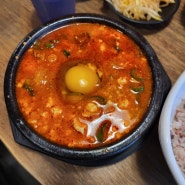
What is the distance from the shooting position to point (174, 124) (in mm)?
1560

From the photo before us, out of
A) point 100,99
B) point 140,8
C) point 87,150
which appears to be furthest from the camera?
point 140,8

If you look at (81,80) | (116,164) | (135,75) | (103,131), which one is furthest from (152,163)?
(81,80)

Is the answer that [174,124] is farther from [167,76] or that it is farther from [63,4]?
[63,4]

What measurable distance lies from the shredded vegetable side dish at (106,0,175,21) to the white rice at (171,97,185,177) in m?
0.71

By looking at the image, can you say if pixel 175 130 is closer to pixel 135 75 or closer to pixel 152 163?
pixel 152 163

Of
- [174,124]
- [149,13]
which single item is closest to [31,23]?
[149,13]

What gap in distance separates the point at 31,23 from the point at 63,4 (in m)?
0.30

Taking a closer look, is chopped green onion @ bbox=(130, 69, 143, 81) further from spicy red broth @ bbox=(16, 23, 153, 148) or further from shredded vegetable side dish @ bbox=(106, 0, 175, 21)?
shredded vegetable side dish @ bbox=(106, 0, 175, 21)

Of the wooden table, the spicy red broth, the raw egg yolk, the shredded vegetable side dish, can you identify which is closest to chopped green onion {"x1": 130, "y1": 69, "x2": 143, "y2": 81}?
the spicy red broth

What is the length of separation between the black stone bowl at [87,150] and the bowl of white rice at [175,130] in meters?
0.09

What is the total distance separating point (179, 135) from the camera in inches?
60.7

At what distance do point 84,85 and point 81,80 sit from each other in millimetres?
31

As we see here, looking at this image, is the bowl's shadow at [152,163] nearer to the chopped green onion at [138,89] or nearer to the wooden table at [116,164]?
the wooden table at [116,164]

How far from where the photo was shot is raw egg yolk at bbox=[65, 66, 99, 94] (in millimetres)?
1667
